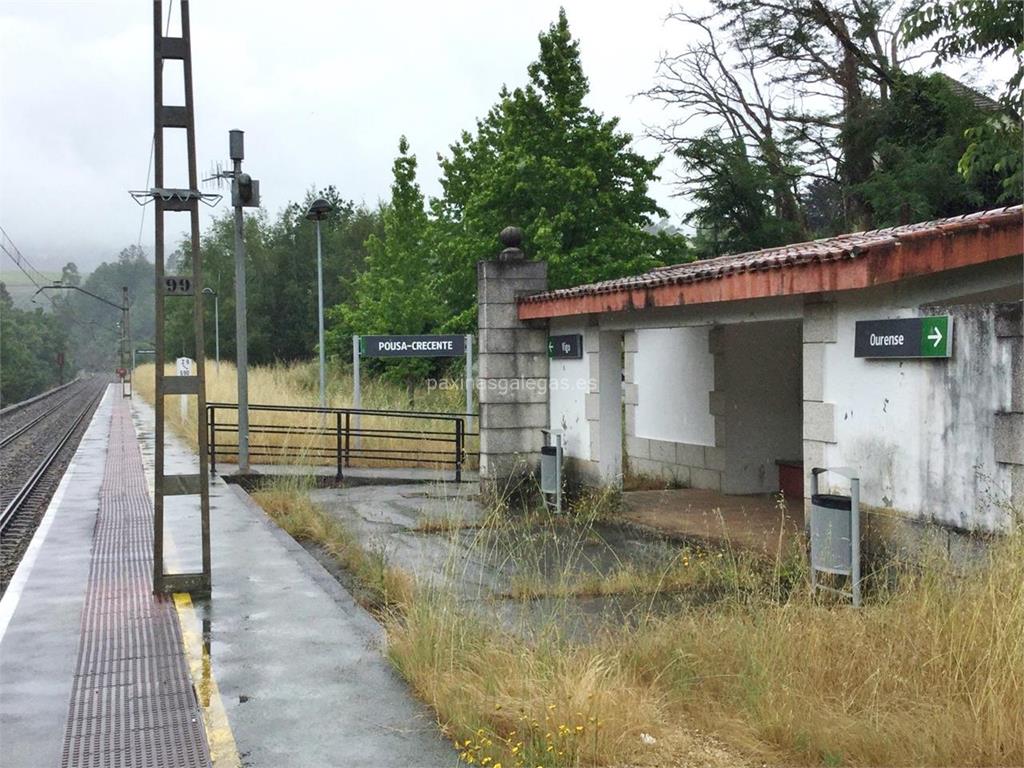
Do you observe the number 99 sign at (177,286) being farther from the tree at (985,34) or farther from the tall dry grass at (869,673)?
the tree at (985,34)

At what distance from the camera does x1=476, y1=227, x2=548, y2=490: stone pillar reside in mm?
14234

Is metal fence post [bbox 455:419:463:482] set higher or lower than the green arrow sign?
lower

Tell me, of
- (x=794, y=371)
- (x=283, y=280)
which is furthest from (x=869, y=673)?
(x=283, y=280)

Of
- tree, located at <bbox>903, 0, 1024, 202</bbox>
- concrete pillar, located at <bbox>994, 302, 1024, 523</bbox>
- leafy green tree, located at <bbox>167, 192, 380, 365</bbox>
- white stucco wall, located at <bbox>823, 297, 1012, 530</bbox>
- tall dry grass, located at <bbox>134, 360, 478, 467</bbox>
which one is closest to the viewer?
concrete pillar, located at <bbox>994, 302, 1024, 523</bbox>

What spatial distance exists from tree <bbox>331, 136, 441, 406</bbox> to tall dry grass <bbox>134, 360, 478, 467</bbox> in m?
1.88

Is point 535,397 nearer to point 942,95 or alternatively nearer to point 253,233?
point 942,95

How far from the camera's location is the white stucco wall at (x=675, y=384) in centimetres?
1421

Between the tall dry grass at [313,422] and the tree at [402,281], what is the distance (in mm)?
1879

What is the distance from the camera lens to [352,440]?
2025 centimetres

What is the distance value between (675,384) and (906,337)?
22.3 ft

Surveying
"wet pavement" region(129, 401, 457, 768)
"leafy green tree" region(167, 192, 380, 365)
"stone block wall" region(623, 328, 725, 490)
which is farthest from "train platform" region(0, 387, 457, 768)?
"leafy green tree" region(167, 192, 380, 365)

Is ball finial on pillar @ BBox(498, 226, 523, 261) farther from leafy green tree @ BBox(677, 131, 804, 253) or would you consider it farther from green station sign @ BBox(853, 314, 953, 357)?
leafy green tree @ BBox(677, 131, 804, 253)

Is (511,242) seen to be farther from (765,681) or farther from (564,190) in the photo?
(564,190)

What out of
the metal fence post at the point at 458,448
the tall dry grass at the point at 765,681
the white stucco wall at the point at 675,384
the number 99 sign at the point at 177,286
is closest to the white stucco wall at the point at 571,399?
the white stucco wall at the point at 675,384
